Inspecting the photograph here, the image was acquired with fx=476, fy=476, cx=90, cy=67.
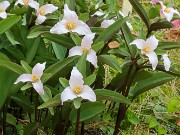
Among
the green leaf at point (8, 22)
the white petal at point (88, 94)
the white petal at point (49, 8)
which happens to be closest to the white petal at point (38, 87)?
the white petal at point (88, 94)

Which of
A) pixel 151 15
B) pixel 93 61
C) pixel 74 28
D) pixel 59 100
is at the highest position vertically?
pixel 151 15

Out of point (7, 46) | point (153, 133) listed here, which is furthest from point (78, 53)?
point (153, 133)

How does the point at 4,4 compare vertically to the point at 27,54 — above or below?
above

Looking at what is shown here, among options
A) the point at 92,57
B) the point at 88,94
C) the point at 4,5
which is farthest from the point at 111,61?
the point at 4,5

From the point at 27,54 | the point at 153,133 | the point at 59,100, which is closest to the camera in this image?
the point at 59,100

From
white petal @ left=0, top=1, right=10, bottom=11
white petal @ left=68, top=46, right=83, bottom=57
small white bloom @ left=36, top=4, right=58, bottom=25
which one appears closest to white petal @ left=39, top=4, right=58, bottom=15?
small white bloom @ left=36, top=4, right=58, bottom=25

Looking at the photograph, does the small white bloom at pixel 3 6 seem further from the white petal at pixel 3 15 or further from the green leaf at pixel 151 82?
the green leaf at pixel 151 82

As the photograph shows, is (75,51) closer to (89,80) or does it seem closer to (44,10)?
(89,80)

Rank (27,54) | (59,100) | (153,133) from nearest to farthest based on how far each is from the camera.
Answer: (59,100)
(27,54)
(153,133)

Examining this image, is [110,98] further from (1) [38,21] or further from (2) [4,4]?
(2) [4,4]
